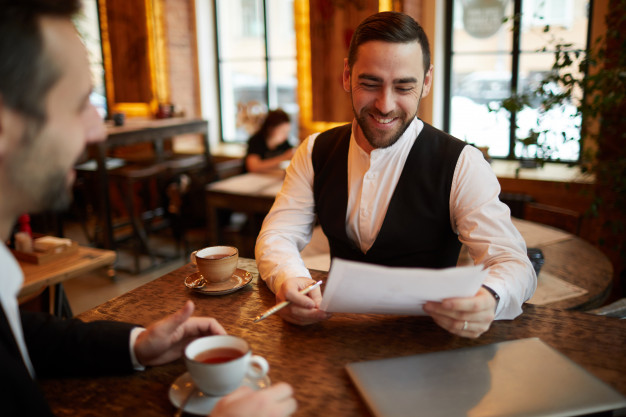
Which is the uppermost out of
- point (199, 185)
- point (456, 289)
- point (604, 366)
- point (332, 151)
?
point (332, 151)

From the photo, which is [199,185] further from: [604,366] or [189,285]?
[604,366]

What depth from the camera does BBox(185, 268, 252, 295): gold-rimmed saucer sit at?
1.23m

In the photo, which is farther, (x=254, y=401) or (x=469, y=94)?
(x=469, y=94)

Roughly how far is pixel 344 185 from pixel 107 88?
17.2ft

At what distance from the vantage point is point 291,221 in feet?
5.37

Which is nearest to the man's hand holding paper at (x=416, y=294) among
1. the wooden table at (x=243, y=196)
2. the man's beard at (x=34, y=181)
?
the man's beard at (x=34, y=181)

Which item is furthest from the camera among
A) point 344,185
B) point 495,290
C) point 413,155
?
point 344,185

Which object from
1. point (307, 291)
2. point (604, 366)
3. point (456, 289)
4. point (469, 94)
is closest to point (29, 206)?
point (307, 291)

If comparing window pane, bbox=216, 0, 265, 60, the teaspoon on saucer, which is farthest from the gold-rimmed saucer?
window pane, bbox=216, 0, 265, 60

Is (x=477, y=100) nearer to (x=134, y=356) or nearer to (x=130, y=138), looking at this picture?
(x=130, y=138)

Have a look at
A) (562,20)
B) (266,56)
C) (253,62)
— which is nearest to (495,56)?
(562,20)

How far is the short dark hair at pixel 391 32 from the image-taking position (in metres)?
1.40

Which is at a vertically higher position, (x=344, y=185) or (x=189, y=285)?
(x=344, y=185)

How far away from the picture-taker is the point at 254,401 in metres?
0.73
